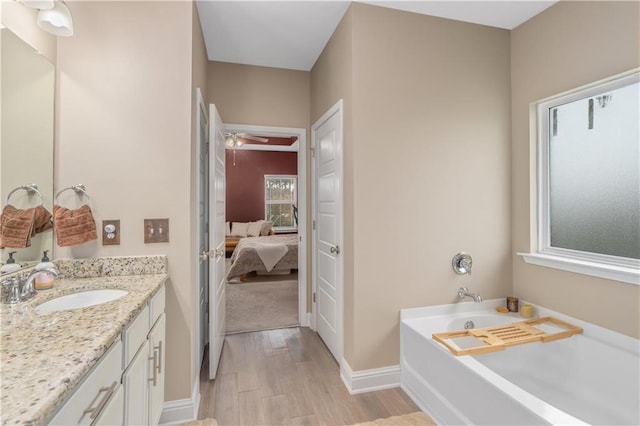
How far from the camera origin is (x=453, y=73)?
7.77 ft

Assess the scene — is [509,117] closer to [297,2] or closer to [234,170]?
[297,2]

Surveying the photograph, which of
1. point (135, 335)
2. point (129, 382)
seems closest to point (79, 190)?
point (135, 335)

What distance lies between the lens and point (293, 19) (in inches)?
92.3

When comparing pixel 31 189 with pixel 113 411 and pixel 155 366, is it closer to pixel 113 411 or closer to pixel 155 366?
pixel 155 366

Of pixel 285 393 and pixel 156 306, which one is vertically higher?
pixel 156 306

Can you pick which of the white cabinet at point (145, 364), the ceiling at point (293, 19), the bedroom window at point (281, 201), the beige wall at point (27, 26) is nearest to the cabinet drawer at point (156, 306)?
the white cabinet at point (145, 364)

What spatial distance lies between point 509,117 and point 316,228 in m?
1.94

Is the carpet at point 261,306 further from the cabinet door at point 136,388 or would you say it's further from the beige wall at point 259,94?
the beige wall at point 259,94

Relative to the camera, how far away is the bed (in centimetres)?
511

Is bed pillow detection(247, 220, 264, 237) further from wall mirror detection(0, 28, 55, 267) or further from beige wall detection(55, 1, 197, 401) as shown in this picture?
wall mirror detection(0, 28, 55, 267)

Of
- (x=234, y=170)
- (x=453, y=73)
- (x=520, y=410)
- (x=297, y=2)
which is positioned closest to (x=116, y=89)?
(x=297, y=2)

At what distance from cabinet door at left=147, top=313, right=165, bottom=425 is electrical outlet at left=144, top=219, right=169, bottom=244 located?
436mm

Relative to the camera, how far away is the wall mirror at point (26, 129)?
1409 mm

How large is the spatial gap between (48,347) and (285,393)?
5.32 feet
